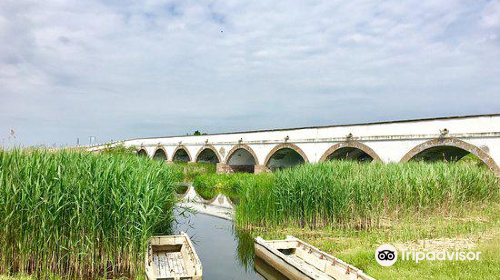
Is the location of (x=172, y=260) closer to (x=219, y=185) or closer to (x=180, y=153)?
(x=219, y=185)

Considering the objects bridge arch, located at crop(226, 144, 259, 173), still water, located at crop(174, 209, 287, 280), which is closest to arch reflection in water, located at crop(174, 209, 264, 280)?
still water, located at crop(174, 209, 287, 280)

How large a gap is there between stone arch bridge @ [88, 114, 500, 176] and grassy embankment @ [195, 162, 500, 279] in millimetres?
4843

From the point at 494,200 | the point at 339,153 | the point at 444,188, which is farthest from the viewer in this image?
the point at 339,153

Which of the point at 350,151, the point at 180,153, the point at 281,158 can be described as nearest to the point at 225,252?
the point at 350,151

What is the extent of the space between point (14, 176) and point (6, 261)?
152cm

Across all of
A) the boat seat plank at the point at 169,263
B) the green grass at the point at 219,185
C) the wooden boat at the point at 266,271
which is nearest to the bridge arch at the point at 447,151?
the green grass at the point at 219,185

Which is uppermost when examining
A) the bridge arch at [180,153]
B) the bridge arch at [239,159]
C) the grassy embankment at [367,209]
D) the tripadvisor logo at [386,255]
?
the bridge arch at [180,153]

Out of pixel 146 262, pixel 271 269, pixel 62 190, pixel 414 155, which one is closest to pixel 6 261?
pixel 62 190

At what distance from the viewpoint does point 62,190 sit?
7.00 meters

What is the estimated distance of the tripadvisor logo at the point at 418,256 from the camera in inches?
296

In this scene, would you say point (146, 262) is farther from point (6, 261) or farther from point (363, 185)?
point (363, 185)

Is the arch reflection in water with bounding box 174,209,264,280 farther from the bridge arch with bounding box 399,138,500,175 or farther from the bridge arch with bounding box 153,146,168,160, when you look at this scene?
the bridge arch with bounding box 153,146,168,160

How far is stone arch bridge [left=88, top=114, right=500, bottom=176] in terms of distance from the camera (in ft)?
54.9

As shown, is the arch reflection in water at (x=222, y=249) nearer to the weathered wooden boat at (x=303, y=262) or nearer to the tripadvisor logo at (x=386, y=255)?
the weathered wooden boat at (x=303, y=262)
